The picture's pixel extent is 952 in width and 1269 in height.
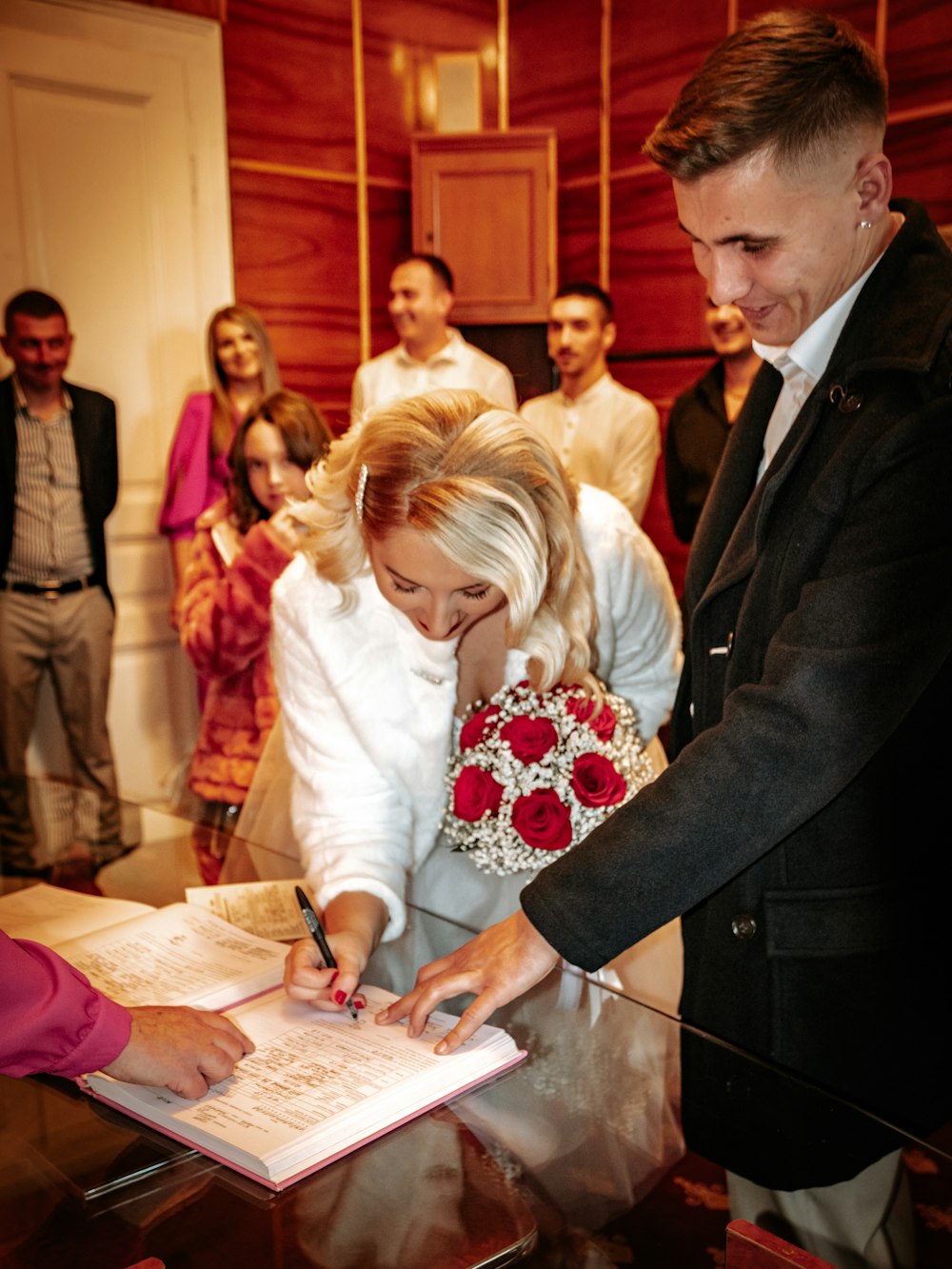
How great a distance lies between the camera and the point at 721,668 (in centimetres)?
157

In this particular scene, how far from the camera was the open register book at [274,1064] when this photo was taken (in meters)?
1.25

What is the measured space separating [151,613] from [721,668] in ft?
14.8

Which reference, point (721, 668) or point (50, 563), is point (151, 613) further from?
point (721, 668)

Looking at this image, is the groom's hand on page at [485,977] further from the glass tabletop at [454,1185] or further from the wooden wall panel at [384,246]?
the wooden wall panel at [384,246]

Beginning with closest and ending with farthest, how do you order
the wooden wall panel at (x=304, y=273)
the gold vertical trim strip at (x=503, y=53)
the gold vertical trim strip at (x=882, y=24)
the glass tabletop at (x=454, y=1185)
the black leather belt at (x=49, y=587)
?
the glass tabletop at (x=454, y=1185) < the black leather belt at (x=49, y=587) < the gold vertical trim strip at (x=882, y=24) < the wooden wall panel at (x=304, y=273) < the gold vertical trim strip at (x=503, y=53)

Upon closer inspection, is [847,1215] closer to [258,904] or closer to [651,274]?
[258,904]

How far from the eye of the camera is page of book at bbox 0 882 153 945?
6.18 ft

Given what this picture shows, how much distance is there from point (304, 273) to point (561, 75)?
185 centimetres

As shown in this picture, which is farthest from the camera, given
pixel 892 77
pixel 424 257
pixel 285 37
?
pixel 285 37

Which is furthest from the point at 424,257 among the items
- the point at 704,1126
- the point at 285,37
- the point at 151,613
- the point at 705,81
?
the point at 704,1126

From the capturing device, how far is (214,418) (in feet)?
16.7

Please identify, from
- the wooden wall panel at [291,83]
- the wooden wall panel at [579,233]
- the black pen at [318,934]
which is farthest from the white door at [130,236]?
the black pen at [318,934]

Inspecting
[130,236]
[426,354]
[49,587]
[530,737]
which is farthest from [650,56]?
[530,737]

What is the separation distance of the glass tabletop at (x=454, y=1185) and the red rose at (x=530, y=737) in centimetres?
52
